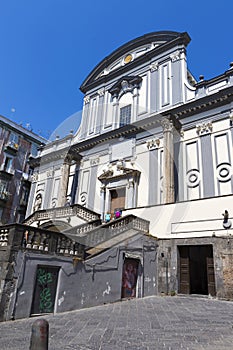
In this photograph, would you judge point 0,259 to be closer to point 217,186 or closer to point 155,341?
point 155,341

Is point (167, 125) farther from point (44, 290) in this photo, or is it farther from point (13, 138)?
point (13, 138)

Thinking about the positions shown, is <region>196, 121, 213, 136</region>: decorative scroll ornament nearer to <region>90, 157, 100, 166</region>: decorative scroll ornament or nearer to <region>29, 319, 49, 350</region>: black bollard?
<region>90, 157, 100, 166</region>: decorative scroll ornament

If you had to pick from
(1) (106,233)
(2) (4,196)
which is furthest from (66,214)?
(2) (4,196)

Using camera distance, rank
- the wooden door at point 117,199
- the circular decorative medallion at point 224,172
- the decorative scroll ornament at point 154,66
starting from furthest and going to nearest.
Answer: the decorative scroll ornament at point 154,66 < the wooden door at point 117,199 < the circular decorative medallion at point 224,172

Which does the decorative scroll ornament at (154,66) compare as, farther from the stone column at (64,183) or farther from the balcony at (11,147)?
the balcony at (11,147)

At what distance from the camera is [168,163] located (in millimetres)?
14070

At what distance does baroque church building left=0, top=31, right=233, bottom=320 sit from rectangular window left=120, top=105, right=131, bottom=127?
98mm

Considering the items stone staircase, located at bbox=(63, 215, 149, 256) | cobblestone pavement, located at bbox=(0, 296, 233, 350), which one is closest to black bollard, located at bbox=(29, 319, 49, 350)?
cobblestone pavement, located at bbox=(0, 296, 233, 350)

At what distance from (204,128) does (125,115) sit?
6.71 metres

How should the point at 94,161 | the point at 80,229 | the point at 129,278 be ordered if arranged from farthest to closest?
the point at 94,161 < the point at 80,229 < the point at 129,278

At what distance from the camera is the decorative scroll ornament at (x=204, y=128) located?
573 inches

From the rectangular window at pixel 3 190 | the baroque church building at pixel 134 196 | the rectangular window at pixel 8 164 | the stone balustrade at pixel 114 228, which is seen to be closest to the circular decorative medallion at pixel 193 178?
the baroque church building at pixel 134 196

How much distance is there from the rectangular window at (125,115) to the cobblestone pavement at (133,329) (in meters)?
14.2

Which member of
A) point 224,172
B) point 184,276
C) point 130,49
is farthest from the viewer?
point 130,49
